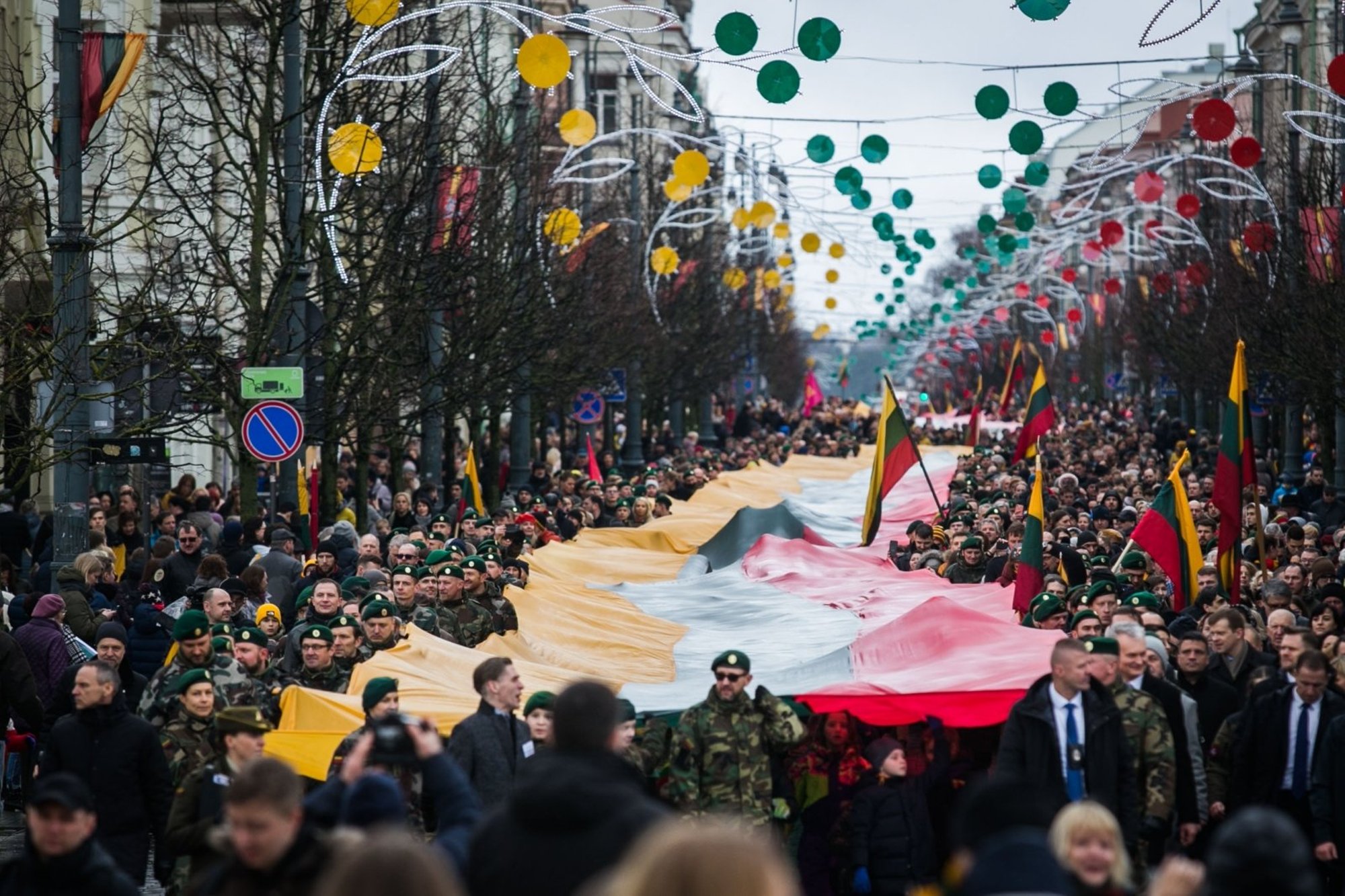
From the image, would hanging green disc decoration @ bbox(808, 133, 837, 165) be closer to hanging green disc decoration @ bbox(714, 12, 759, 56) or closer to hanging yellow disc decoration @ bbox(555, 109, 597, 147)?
hanging yellow disc decoration @ bbox(555, 109, 597, 147)

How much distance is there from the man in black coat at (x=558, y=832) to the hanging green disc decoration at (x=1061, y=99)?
1815 cm

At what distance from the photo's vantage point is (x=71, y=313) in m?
15.9

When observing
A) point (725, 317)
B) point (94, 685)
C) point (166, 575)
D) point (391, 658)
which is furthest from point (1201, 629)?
point (725, 317)

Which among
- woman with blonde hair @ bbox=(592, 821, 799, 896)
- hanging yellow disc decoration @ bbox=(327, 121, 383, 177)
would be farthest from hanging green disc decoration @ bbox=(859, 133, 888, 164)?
woman with blonde hair @ bbox=(592, 821, 799, 896)

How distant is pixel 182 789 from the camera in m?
9.16

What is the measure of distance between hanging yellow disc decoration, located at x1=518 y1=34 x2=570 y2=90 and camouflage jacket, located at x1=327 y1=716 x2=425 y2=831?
9387 mm

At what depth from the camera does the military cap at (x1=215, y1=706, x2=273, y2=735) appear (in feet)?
29.7

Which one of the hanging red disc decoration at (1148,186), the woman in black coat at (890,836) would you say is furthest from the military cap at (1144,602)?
the hanging red disc decoration at (1148,186)

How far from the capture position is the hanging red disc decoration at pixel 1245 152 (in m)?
27.3

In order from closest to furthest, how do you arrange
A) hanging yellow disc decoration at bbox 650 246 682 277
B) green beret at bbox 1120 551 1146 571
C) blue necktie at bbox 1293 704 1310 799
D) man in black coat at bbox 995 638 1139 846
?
man in black coat at bbox 995 638 1139 846 < blue necktie at bbox 1293 704 1310 799 < green beret at bbox 1120 551 1146 571 < hanging yellow disc decoration at bbox 650 246 682 277

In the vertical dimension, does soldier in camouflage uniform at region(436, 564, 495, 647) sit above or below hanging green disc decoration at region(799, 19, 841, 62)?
below

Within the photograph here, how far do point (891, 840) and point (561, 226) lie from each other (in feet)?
67.7

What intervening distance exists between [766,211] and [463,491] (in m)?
11.5

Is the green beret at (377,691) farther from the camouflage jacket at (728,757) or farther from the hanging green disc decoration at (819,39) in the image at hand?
the hanging green disc decoration at (819,39)
